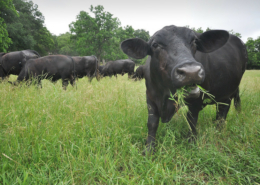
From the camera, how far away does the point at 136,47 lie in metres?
2.38

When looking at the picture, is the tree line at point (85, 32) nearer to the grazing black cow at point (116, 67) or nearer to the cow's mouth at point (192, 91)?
the grazing black cow at point (116, 67)

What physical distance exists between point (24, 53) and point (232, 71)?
9.90 metres

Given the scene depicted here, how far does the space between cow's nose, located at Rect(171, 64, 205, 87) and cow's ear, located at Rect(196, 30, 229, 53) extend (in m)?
0.96

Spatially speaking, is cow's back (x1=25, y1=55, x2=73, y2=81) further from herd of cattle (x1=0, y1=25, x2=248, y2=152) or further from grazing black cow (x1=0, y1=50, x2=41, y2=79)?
herd of cattle (x1=0, y1=25, x2=248, y2=152)

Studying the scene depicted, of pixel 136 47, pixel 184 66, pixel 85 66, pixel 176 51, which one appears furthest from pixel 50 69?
pixel 184 66

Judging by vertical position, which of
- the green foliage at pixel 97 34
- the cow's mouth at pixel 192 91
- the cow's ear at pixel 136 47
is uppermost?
the green foliage at pixel 97 34

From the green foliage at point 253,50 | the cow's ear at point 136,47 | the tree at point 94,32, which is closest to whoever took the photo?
the cow's ear at point 136,47

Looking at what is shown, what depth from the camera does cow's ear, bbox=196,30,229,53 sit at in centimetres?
235

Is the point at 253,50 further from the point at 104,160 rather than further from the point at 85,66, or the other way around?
the point at 104,160

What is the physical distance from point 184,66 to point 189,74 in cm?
11

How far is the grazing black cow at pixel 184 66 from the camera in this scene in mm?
1721

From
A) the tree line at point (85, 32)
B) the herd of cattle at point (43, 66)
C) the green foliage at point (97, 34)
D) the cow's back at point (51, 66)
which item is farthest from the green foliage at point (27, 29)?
the cow's back at point (51, 66)

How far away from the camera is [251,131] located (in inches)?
97.1

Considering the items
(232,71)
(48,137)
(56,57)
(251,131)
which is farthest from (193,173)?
(56,57)
